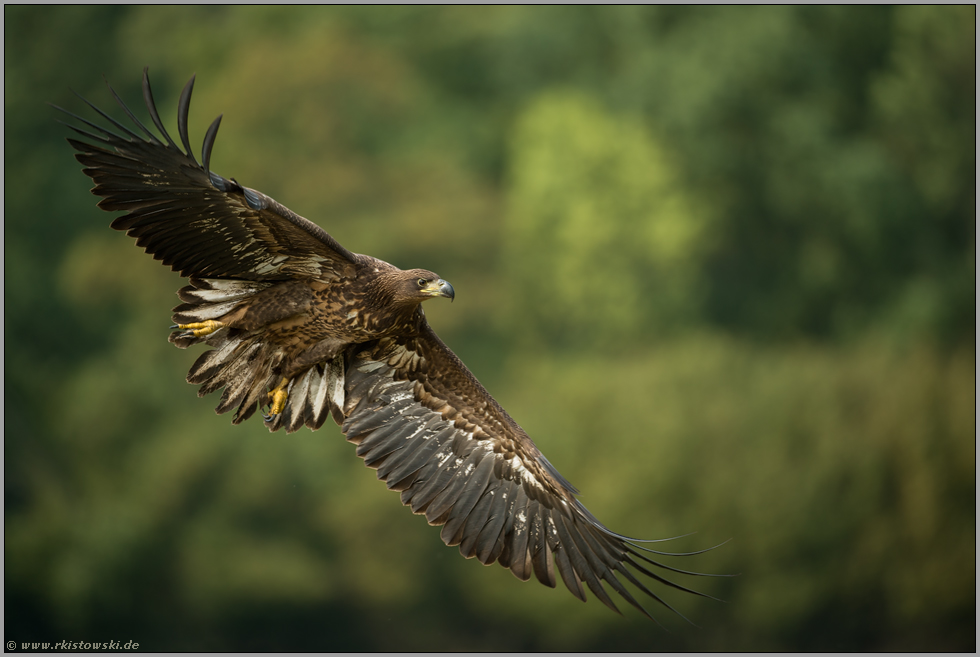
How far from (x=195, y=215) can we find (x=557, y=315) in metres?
21.0

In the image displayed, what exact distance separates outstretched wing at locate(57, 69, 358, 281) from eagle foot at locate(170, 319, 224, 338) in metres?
0.37

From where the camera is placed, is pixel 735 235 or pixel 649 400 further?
pixel 735 235

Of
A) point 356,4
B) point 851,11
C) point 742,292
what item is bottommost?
point 742,292

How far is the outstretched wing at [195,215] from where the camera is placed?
673cm

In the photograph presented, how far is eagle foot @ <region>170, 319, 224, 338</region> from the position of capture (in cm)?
776

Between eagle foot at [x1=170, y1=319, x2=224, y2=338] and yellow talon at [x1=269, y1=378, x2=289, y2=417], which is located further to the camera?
yellow talon at [x1=269, y1=378, x2=289, y2=417]

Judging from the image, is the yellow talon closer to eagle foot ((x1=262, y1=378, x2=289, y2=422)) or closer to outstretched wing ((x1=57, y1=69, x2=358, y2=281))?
eagle foot ((x1=262, y1=378, x2=289, y2=422))

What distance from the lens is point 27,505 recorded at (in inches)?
958

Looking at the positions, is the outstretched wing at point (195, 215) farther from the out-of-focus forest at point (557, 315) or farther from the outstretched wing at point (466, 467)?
the out-of-focus forest at point (557, 315)

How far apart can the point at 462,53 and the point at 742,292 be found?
10826 millimetres

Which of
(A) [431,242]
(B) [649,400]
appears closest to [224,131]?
(A) [431,242]

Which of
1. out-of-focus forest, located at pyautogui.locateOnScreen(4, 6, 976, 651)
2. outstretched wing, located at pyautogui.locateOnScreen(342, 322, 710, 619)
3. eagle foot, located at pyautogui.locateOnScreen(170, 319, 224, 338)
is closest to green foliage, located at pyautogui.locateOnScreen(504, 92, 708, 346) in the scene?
out-of-focus forest, located at pyautogui.locateOnScreen(4, 6, 976, 651)

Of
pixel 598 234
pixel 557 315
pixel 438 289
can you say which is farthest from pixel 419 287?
pixel 557 315

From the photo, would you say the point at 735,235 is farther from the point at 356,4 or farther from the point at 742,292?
the point at 356,4
